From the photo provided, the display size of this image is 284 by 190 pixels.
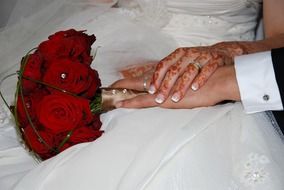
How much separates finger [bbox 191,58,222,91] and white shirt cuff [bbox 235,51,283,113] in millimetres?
62

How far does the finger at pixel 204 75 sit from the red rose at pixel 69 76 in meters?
0.19

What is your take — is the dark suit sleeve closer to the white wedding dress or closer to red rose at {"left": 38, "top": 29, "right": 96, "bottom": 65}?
the white wedding dress

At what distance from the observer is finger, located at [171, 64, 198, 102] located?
0.89m

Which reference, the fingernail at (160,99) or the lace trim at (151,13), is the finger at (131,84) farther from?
the lace trim at (151,13)

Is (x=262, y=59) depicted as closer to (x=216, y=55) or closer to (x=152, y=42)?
(x=216, y=55)

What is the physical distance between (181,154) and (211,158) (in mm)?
49

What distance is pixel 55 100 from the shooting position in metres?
0.82

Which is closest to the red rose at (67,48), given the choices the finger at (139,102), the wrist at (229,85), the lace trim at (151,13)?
the finger at (139,102)

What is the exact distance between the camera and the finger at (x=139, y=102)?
36.2 inches

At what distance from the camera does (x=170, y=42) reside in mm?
1235

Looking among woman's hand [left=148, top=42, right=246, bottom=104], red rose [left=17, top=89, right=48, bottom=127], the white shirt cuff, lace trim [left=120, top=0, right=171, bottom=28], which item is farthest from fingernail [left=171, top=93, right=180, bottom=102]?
lace trim [left=120, top=0, right=171, bottom=28]

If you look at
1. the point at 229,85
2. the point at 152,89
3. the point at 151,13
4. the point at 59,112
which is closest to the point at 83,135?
the point at 59,112

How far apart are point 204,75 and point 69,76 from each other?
0.25 metres

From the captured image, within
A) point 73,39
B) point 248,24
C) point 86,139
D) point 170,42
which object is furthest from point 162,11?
point 86,139
